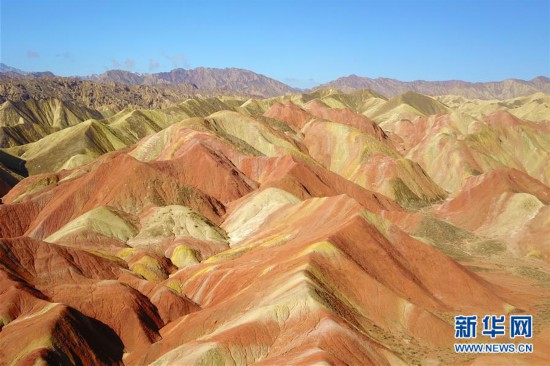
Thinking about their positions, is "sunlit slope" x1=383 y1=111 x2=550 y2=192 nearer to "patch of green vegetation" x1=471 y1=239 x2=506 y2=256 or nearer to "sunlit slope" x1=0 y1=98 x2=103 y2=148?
"patch of green vegetation" x1=471 y1=239 x2=506 y2=256

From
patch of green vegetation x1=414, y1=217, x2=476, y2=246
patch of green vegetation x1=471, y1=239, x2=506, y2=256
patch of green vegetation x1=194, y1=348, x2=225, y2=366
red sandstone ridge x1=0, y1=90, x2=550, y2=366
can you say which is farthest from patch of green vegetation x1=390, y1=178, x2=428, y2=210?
patch of green vegetation x1=194, y1=348, x2=225, y2=366

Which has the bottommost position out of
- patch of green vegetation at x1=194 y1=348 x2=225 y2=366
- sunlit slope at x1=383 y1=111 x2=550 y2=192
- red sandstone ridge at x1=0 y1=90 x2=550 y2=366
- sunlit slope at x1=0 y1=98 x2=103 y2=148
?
patch of green vegetation at x1=194 y1=348 x2=225 y2=366

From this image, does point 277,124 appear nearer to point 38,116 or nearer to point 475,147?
point 475,147

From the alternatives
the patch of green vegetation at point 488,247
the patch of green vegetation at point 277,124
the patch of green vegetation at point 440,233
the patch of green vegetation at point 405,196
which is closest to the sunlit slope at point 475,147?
the patch of green vegetation at point 405,196

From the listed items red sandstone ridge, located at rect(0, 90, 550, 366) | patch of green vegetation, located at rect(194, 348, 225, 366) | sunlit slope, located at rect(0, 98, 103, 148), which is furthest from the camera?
sunlit slope, located at rect(0, 98, 103, 148)

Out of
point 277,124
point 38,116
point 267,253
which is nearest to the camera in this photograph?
point 267,253

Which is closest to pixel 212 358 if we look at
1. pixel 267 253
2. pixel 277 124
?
pixel 267 253

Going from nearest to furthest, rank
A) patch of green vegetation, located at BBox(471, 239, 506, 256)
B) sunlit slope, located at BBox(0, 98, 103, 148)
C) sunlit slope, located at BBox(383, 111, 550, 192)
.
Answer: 1. patch of green vegetation, located at BBox(471, 239, 506, 256)
2. sunlit slope, located at BBox(383, 111, 550, 192)
3. sunlit slope, located at BBox(0, 98, 103, 148)

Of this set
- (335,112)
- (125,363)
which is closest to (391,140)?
(335,112)
